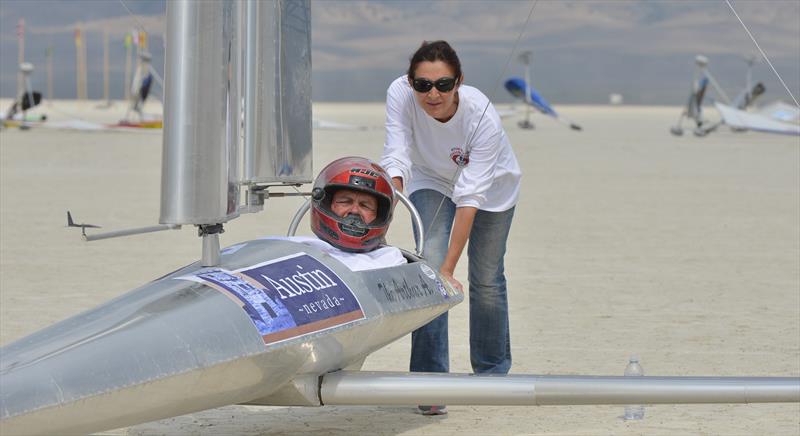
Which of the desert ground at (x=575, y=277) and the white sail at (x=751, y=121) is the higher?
the white sail at (x=751, y=121)

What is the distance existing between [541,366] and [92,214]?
10.0m

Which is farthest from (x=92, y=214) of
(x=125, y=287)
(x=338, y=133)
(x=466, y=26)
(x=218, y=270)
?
(x=338, y=133)

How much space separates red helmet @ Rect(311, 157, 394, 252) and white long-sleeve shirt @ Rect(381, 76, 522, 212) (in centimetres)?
61

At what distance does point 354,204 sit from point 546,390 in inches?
51.3

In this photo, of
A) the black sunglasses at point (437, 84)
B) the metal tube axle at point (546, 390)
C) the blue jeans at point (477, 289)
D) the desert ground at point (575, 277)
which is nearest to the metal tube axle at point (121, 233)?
the metal tube axle at point (546, 390)

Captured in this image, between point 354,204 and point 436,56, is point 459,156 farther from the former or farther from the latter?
point 354,204

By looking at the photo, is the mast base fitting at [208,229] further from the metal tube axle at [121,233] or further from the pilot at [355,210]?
the pilot at [355,210]

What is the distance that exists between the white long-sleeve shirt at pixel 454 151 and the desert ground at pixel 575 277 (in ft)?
3.61

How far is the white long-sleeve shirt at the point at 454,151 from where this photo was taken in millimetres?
6246

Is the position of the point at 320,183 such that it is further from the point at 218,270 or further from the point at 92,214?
the point at 92,214

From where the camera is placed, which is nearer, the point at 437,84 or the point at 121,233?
the point at 121,233

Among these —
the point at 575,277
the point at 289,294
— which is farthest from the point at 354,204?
the point at 575,277

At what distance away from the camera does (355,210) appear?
564 cm

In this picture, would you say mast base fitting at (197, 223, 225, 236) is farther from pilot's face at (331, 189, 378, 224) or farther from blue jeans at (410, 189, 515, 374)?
blue jeans at (410, 189, 515, 374)
